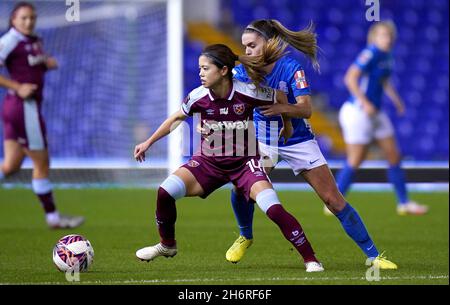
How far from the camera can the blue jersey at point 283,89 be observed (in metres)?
6.96

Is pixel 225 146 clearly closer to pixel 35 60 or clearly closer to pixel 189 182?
pixel 189 182

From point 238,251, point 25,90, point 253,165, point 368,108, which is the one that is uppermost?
point 25,90

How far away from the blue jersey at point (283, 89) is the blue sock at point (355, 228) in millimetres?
614

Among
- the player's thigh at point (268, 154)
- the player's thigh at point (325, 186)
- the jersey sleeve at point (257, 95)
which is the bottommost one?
the player's thigh at point (325, 186)

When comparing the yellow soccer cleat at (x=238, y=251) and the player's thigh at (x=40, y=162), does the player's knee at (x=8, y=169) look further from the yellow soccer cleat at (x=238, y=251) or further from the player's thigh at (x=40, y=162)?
the yellow soccer cleat at (x=238, y=251)

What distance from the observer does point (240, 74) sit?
23.0ft

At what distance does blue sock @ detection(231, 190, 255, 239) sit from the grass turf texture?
250 mm

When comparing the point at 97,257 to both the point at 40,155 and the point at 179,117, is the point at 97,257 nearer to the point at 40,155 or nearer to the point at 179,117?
the point at 179,117

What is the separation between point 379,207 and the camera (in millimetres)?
12914

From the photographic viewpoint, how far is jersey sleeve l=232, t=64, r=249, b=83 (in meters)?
6.93

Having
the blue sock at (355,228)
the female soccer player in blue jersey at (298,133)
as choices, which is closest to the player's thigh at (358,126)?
the female soccer player in blue jersey at (298,133)

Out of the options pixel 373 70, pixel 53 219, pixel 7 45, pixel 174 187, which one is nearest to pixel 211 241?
pixel 53 219

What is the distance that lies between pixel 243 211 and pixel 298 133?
75 cm

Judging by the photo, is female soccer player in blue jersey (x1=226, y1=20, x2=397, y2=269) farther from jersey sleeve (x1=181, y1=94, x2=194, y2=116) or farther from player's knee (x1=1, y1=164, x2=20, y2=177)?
player's knee (x1=1, y1=164, x2=20, y2=177)
